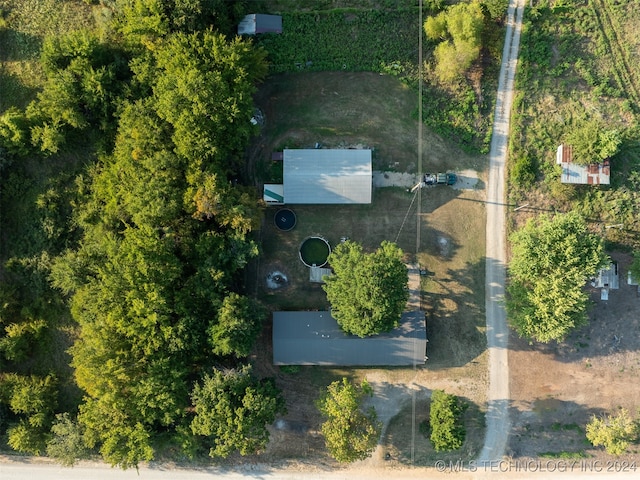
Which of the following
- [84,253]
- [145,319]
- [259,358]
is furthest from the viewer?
[259,358]

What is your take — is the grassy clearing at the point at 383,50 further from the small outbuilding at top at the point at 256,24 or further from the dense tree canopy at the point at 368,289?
the dense tree canopy at the point at 368,289

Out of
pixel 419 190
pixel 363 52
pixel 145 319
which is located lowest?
pixel 145 319

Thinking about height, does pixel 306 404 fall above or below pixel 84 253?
below

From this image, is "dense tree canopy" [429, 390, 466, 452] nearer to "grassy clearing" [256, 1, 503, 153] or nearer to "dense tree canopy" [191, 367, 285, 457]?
"dense tree canopy" [191, 367, 285, 457]

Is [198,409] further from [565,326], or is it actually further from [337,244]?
[565,326]

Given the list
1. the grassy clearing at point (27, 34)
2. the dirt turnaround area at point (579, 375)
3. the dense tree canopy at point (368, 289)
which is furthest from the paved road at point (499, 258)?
the grassy clearing at point (27, 34)

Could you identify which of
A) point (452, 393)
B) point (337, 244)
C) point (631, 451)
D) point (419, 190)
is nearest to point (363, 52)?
point (419, 190)
